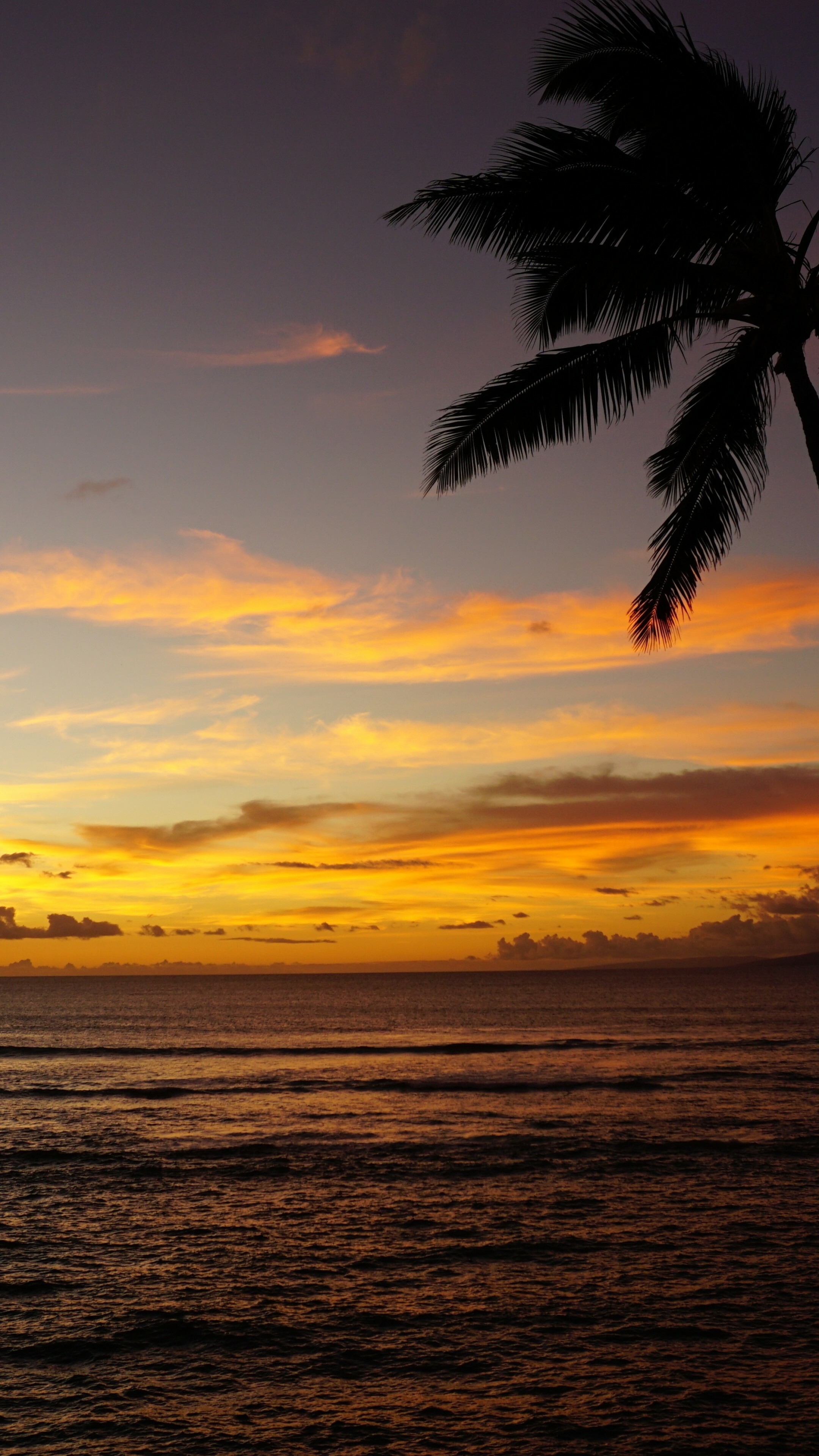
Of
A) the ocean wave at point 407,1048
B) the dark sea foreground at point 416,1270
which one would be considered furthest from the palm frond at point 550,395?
the ocean wave at point 407,1048

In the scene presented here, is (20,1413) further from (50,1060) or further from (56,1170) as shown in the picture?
(50,1060)

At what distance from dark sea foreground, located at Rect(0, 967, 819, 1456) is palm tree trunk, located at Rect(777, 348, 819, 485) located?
8.60 m

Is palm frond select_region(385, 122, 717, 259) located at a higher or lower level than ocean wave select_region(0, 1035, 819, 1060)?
higher

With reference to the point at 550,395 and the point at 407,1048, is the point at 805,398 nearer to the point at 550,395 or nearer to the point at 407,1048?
the point at 550,395

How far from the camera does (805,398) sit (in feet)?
25.8

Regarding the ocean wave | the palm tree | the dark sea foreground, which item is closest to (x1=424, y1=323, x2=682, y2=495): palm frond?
the palm tree

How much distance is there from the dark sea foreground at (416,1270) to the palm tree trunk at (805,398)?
8.60 m

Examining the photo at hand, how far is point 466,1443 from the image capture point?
8695 millimetres

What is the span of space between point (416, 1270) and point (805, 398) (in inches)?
504

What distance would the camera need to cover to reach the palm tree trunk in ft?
25.4

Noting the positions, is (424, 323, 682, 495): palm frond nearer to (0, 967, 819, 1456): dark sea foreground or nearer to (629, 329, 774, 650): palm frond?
(629, 329, 774, 650): palm frond

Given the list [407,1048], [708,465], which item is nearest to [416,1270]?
[708,465]

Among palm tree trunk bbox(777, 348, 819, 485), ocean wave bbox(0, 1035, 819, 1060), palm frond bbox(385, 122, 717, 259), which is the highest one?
palm frond bbox(385, 122, 717, 259)

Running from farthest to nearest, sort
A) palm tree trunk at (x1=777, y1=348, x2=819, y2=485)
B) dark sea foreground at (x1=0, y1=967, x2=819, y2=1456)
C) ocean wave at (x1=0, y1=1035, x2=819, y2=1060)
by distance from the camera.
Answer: ocean wave at (x1=0, y1=1035, x2=819, y2=1060), dark sea foreground at (x1=0, y1=967, x2=819, y2=1456), palm tree trunk at (x1=777, y1=348, x2=819, y2=485)
